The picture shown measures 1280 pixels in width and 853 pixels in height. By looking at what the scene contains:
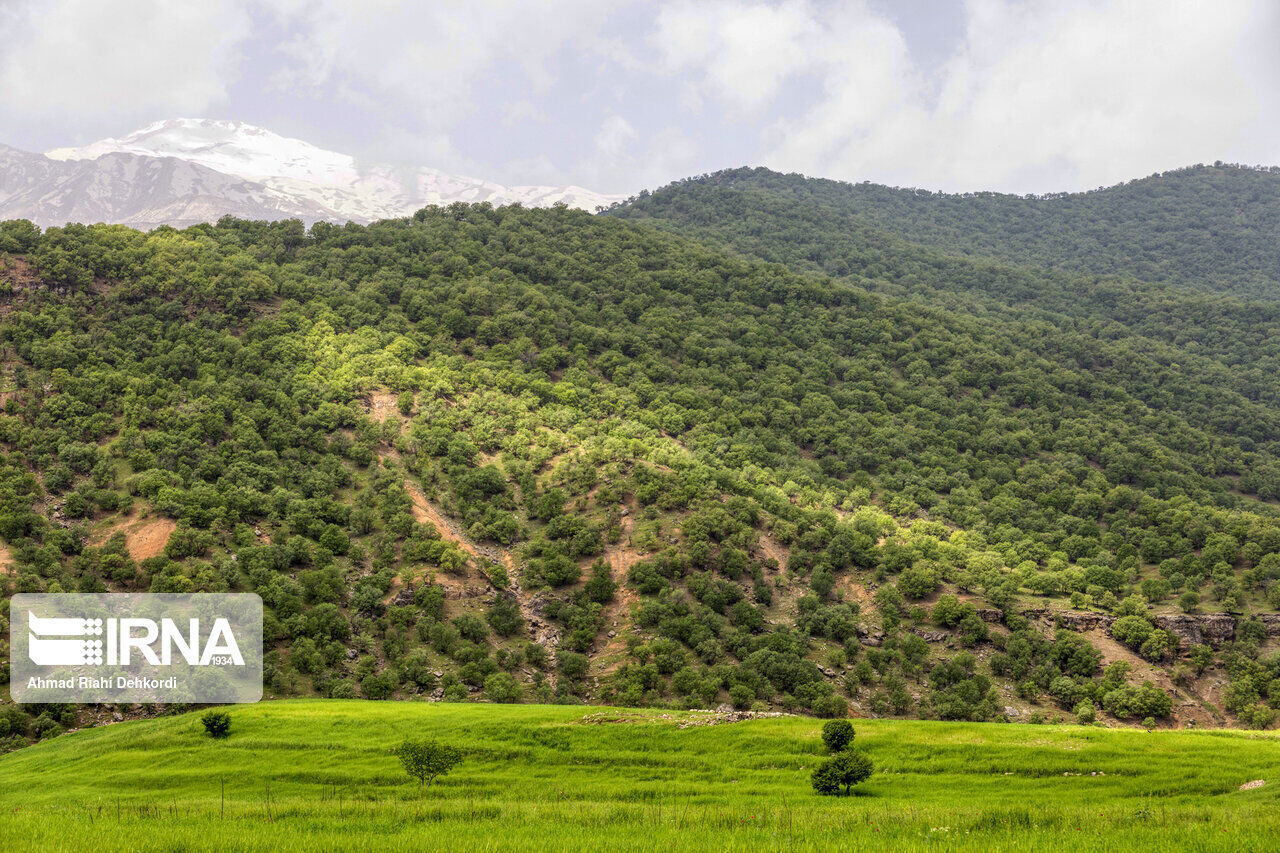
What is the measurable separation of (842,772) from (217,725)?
3842cm

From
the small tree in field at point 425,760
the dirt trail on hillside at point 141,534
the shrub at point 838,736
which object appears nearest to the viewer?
the small tree in field at point 425,760

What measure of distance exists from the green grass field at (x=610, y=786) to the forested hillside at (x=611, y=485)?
20.7 metres

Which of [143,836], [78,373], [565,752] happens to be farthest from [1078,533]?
[78,373]

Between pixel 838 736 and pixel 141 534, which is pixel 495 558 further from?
pixel 838 736

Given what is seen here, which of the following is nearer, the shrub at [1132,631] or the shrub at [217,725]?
the shrub at [217,725]

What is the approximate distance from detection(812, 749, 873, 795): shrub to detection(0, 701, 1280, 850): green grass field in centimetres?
87

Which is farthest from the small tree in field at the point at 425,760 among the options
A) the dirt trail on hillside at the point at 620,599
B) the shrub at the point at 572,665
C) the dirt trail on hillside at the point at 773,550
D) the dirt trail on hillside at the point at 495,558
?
the dirt trail on hillside at the point at 773,550

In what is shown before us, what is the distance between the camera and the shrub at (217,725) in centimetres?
4800

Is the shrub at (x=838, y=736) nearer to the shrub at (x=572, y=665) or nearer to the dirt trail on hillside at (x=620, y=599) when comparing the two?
the dirt trail on hillside at (x=620, y=599)

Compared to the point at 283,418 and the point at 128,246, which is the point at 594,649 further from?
the point at 128,246

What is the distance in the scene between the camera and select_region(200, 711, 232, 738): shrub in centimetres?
4800

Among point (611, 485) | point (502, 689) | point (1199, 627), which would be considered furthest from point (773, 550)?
point (1199, 627)

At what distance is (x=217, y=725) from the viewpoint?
48.1 metres

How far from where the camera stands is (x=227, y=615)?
72.4m
